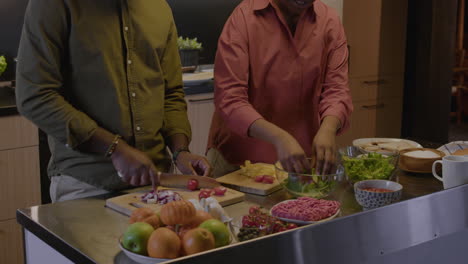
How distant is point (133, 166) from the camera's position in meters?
1.85

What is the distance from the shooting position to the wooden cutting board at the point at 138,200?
1771mm

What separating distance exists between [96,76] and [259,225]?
0.66 metres

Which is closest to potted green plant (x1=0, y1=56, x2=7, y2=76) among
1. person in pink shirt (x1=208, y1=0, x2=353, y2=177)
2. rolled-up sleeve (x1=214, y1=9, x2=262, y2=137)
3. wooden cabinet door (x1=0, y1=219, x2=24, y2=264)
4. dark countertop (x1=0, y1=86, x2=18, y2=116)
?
dark countertop (x1=0, y1=86, x2=18, y2=116)

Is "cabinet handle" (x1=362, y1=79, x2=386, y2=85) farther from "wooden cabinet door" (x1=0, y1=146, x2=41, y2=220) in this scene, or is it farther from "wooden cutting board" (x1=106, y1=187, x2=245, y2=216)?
"wooden cutting board" (x1=106, y1=187, x2=245, y2=216)

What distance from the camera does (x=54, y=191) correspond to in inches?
80.0

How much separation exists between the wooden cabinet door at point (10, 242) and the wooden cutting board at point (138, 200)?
156cm

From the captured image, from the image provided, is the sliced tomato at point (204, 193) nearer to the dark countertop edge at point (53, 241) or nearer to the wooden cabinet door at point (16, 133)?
the dark countertop edge at point (53, 241)

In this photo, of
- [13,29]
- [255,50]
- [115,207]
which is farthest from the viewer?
[13,29]

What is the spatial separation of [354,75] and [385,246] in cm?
342

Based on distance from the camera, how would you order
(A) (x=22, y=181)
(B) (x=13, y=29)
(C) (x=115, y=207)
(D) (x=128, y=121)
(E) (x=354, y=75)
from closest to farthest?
(C) (x=115, y=207) → (D) (x=128, y=121) → (A) (x=22, y=181) → (B) (x=13, y=29) → (E) (x=354, y=75)

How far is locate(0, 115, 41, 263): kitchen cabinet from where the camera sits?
124 inches

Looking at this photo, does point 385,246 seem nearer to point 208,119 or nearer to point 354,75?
point 208,119

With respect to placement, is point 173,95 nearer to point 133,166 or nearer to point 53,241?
point 133,166

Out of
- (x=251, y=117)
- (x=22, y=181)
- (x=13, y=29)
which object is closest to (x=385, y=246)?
(x=251, y=117)
